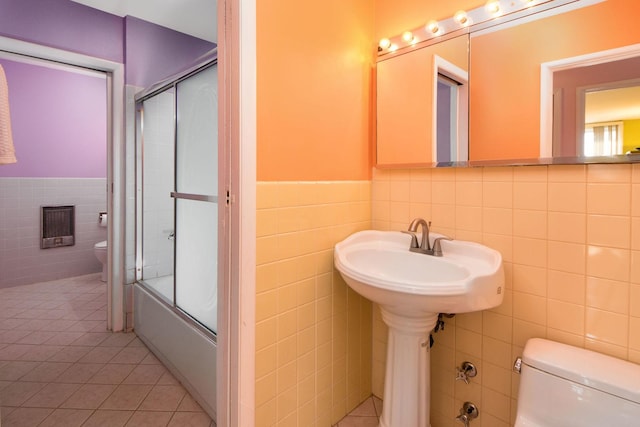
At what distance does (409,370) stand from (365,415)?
496 mm

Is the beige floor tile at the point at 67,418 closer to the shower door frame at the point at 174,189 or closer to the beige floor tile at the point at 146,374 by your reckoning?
the beige floor tile at the point at 146,374

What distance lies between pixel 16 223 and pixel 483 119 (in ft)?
14.6

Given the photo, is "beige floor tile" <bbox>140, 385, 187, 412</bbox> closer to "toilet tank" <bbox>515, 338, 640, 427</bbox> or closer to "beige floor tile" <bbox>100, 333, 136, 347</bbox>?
"beige floor tile" <bbox>100, 333, 136, 347</bbox>

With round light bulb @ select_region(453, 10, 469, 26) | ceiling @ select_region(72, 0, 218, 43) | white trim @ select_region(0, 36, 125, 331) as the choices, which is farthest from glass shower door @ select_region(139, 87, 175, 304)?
round light bulb @ select_region(453, 10, 469, 26)

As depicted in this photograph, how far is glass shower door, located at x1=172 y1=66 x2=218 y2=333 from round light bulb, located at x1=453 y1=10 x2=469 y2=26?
1.25 meters

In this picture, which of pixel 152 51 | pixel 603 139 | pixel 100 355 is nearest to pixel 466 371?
pixel 603 139

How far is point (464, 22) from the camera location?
1.37 metres

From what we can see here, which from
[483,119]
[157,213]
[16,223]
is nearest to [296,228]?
[483,119]

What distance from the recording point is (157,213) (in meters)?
2.54

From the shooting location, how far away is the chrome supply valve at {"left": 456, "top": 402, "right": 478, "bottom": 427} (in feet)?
4.57

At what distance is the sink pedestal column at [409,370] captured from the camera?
4.31 ft

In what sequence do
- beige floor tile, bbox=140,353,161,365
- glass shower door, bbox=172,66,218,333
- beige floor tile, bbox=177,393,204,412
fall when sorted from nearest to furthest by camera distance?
1. beige floor tile, bbox=177,393,204,412
2. glass shower door, bbox=172,66,218,333
3. beige floor tile, bbox=140,353,161,365

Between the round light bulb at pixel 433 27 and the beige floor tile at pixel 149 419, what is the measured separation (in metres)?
2.22

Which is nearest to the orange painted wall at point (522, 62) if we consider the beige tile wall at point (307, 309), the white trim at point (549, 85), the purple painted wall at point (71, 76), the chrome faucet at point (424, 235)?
the white trim at point (549, 85)
